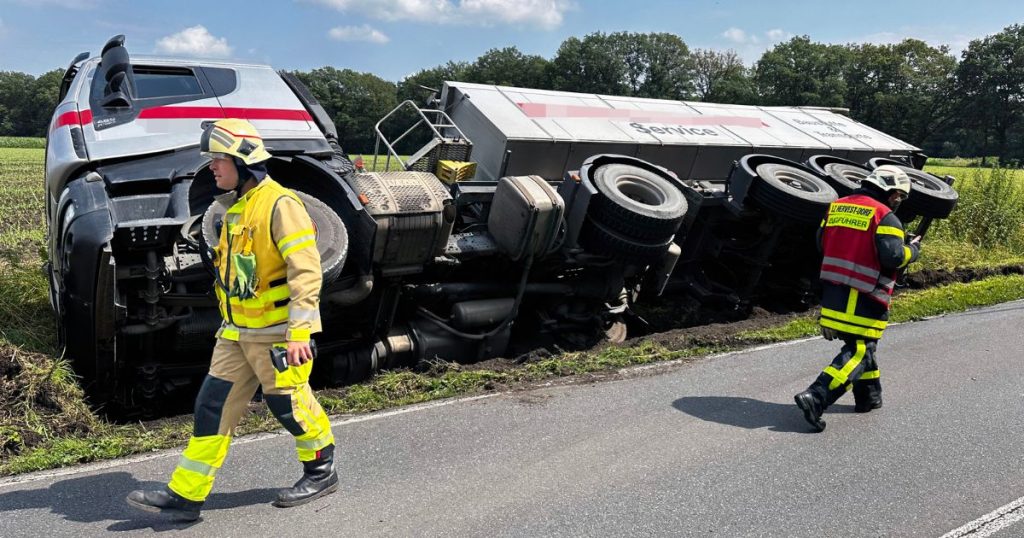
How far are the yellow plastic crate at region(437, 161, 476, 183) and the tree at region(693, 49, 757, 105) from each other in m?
52.0

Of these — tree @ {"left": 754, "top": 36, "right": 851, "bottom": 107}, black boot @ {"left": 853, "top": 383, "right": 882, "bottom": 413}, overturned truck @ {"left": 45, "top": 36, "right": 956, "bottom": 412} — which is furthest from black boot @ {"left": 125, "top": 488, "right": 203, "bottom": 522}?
tree @ {"left": 754, "top": 36, "right": 851, "bottom": 107}

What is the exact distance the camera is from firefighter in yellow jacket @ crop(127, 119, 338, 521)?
335cm

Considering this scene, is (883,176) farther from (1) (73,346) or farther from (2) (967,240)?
(2) (967,240)

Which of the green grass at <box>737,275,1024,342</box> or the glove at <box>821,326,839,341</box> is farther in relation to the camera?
the green grass at <box>737,275,1024,342</box>

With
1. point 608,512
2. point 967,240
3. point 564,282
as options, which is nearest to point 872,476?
point 608,512

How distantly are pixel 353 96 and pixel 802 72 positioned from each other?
3587 cm

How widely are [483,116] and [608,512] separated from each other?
4532 mm

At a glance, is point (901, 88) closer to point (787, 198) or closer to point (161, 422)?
point (787, 198)

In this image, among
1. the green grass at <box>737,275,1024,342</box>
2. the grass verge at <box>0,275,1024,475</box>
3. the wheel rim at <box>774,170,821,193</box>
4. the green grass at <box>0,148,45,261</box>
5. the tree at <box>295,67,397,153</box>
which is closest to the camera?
the grass verge at <box>0,275,1024,475</box>

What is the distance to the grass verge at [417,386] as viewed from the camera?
4176 mm

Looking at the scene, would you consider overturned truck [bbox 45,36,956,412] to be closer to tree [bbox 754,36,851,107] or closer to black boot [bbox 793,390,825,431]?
black boot [bbox 793,390,825,431]

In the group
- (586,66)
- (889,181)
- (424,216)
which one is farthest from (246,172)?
(586,66)

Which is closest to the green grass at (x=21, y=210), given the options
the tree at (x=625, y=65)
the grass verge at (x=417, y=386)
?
the grass verge at (x=417, y=386)

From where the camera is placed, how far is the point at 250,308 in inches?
135
